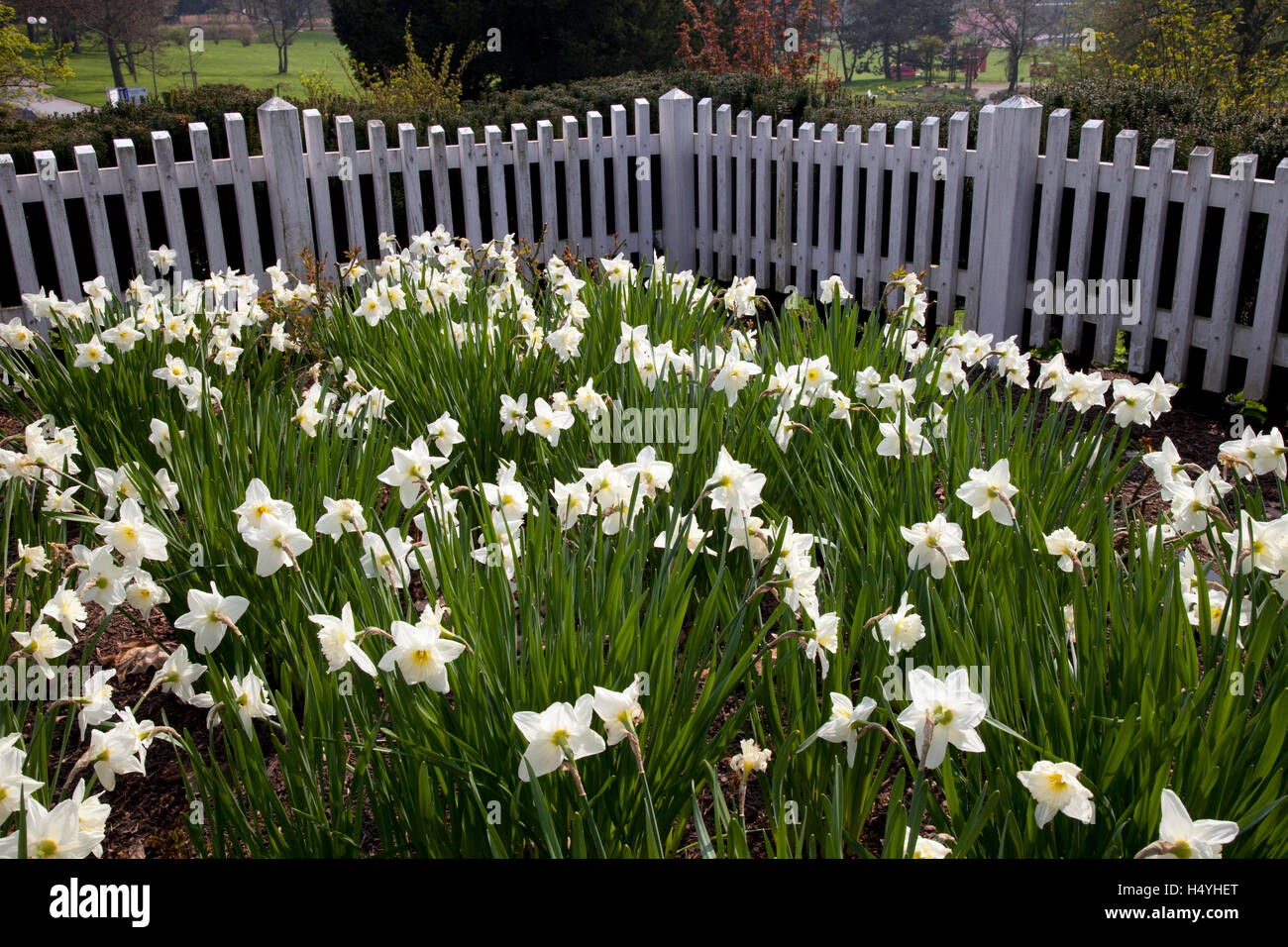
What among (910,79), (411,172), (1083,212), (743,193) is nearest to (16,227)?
(411,172)

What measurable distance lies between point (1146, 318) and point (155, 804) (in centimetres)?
482

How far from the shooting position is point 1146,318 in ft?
16.8

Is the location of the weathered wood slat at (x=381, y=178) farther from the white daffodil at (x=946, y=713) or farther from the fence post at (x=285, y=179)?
the white daffodil at (x=946, y=713)

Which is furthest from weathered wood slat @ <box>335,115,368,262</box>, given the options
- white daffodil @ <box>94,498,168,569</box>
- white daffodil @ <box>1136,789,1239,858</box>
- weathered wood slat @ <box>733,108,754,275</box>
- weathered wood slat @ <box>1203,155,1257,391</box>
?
white daffodil @ <box>1136,789,1239,858</box>

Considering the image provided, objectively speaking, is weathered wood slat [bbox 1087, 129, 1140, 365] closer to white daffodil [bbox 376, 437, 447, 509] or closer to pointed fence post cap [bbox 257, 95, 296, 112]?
white daffodil [bbox 376, 437, 447, 509]

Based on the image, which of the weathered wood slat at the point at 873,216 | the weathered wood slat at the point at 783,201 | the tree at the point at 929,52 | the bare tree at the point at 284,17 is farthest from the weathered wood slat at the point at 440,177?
the tree at the point at 929,52

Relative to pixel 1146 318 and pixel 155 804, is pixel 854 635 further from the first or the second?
pixel 1146 318

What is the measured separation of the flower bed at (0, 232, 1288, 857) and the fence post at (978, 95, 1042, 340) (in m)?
2.49

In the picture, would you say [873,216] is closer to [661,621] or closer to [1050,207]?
[1050,207]

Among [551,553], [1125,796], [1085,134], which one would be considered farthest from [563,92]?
[1125,796]

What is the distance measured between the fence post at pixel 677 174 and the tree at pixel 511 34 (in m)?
10.5

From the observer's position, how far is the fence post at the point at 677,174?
6.98m

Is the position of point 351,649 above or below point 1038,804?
above

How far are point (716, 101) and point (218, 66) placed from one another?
1937 inches
